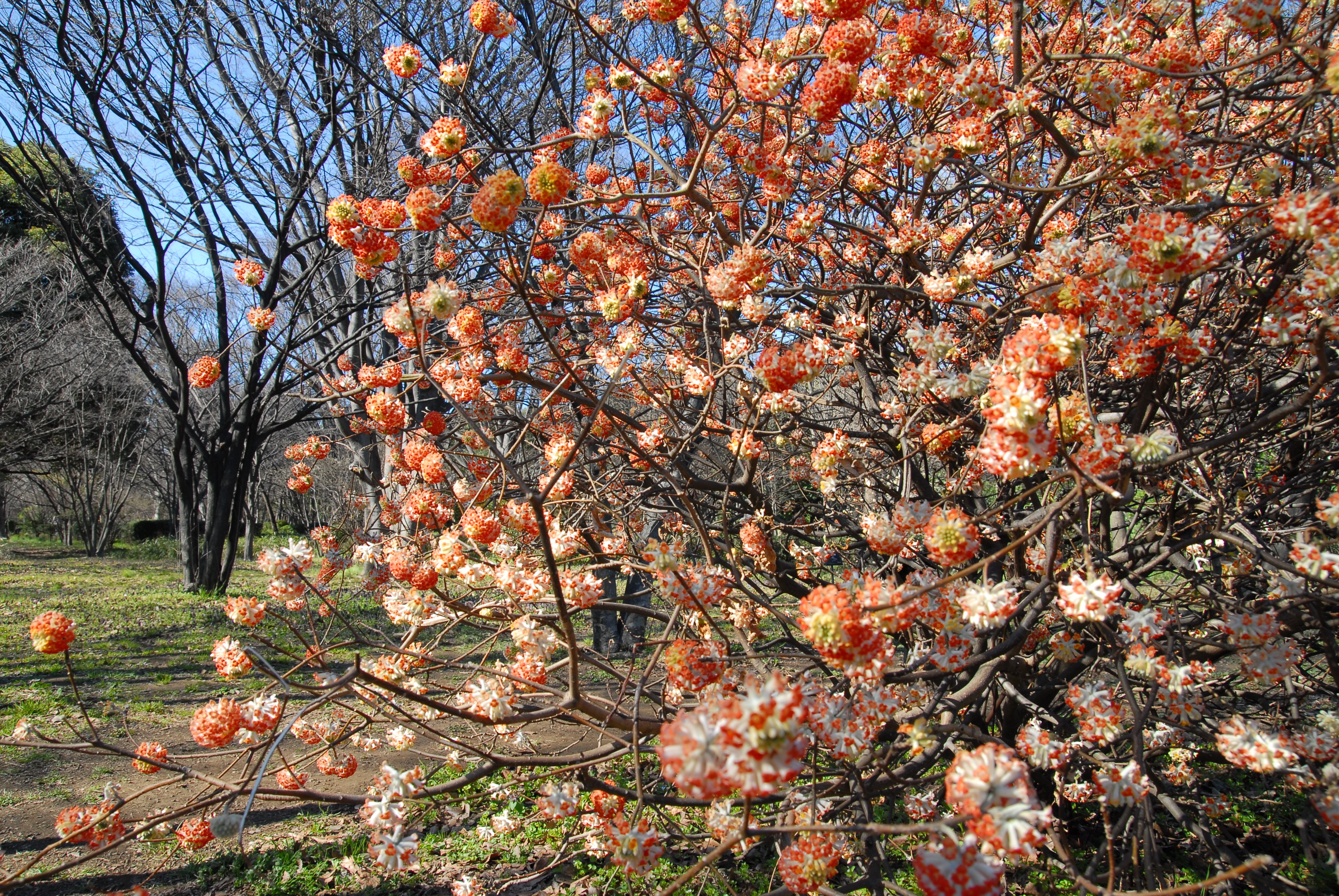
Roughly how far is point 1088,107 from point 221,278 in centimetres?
866

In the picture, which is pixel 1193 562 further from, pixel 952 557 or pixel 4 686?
pixel 4 686

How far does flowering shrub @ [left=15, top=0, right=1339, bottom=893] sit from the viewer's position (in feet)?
4.54

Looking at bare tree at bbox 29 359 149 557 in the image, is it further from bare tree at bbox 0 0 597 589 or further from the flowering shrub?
the flowering shrub

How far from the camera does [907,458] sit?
2205 mm

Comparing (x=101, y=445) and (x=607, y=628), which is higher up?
(x=101, y=445)

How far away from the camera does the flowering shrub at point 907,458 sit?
54.4 inches

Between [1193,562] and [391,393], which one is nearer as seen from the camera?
[391,393]

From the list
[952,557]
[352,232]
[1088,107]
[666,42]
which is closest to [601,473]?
[352,232]

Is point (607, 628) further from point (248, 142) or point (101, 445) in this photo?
point (101, 445)

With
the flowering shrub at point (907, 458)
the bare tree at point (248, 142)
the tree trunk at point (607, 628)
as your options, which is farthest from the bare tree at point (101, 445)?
the flowering shrub at point (907, 458)

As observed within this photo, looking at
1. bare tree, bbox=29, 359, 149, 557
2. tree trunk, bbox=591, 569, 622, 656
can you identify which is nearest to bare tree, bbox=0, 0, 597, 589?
tree trunk, bbox=591, 569, 622, 656

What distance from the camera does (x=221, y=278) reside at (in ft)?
26.4

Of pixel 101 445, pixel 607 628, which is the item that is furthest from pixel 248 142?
pixel 101 445

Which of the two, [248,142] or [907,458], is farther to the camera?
[248,142]
